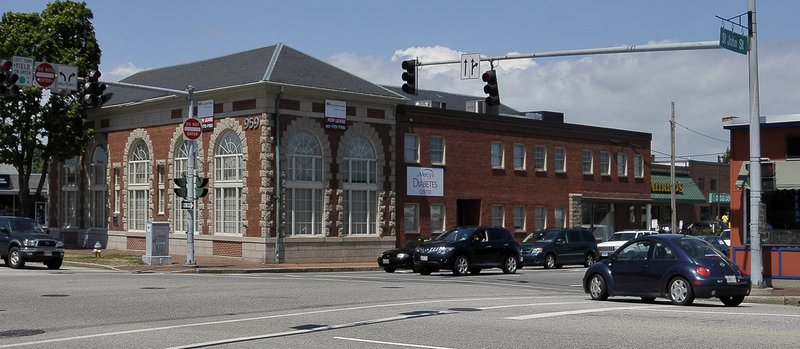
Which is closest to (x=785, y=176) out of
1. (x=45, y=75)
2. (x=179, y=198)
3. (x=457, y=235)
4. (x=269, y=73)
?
(x=457, y=235)

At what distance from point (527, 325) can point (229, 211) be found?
26847 millimetres

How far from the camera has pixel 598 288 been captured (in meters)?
19.5

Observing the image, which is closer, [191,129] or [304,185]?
[191,129]

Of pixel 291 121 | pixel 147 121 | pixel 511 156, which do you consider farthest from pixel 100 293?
pixel 511 156

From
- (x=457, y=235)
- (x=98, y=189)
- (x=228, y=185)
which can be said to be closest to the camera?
(x=457, y=235)

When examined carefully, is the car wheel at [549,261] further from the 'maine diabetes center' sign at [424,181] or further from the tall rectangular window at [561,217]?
the tall rectangular window at [561,217]

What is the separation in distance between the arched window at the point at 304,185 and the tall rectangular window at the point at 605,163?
810 inches

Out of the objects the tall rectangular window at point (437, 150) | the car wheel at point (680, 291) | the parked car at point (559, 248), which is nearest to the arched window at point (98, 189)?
the tall rectangular window at point (437, 150)

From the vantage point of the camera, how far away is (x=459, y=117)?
44.8 m

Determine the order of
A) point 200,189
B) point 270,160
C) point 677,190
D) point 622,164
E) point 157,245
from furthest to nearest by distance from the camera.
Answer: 1. point 677,190
2. point 622,164
3. point 270,160
4. point 157,245
5. point 200,189

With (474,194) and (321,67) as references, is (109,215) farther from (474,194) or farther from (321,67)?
Result: (474,194)

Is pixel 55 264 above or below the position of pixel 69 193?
below

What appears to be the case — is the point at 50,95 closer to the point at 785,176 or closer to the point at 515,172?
the point at 515,172

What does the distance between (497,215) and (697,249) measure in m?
29.2
